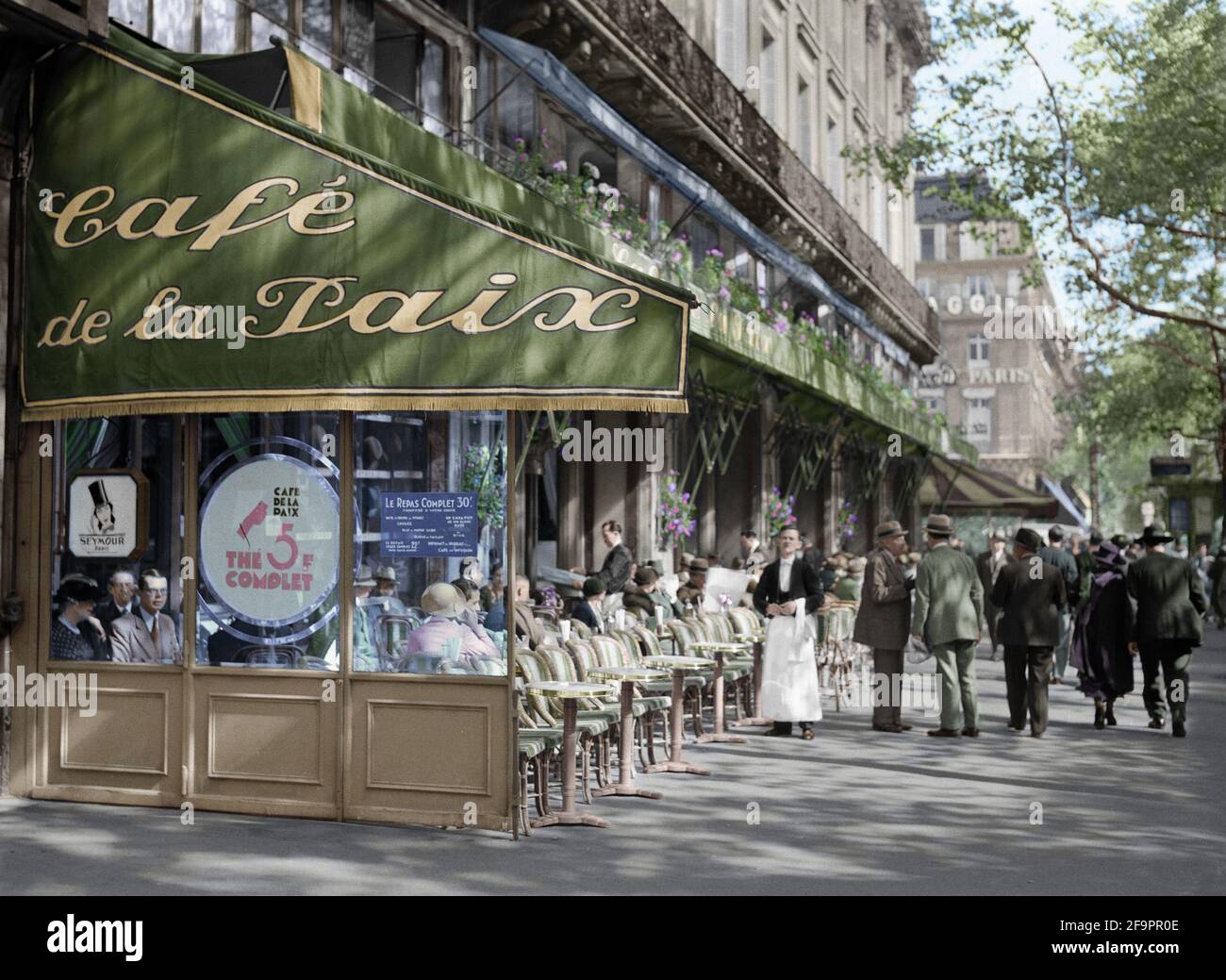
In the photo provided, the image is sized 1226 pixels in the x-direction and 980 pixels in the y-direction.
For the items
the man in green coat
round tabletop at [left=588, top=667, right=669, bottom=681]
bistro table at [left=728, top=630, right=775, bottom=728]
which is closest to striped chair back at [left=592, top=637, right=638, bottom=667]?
round tabletop at [left=588, top=667, right=669, bottom=681]

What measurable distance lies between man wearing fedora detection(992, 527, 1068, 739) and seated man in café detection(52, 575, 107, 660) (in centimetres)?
765

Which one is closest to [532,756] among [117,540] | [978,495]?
[117,540]

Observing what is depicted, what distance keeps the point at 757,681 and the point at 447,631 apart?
6.93 m

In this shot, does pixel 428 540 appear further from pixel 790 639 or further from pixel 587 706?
pixel 790 639

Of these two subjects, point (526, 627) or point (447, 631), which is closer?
point (447, 631)

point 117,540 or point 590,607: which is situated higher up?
point 117,540

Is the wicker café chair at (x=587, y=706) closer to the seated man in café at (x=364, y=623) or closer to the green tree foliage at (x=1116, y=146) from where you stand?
the seated man in café at (x=364, y=623)

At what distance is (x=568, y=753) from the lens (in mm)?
8852

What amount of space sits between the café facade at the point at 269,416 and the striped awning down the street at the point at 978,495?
2634cm

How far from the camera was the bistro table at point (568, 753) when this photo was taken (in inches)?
343

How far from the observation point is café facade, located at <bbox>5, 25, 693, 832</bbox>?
8.42 meters

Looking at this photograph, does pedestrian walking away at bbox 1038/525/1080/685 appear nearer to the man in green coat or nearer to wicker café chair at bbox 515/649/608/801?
the man in green coat

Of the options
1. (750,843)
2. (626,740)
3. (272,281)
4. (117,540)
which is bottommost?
(750,843)

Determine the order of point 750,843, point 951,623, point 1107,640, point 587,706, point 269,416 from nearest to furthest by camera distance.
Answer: point 750,843 → point 269,416 → point 587,706 → point 951,623 → point 1107,640
